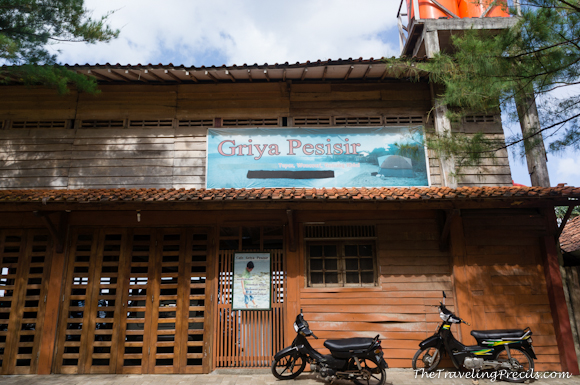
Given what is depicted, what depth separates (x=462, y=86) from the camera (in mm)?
6492

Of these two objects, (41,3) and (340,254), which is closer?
(41,3)

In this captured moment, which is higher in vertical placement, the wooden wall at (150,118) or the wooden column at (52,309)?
the wooden wall at (150,118)

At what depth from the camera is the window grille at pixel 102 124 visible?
9.42 meters

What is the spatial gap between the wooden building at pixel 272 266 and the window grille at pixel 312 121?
3.67 ft

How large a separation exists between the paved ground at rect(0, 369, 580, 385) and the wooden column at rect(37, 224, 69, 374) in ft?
1.00

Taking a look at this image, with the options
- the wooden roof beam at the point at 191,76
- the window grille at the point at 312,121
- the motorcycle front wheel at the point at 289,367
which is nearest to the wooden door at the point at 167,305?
the motorcycle front wheel at the point at 289,367

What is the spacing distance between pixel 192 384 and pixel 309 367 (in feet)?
6.87

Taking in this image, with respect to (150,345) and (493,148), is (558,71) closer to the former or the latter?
(493,148)

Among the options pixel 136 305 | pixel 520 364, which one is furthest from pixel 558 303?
pixel 136 305

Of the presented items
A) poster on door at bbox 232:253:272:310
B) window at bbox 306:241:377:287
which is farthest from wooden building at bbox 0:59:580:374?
poster on door at bbox 232:253:272:310

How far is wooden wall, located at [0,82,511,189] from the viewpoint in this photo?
9016 mm

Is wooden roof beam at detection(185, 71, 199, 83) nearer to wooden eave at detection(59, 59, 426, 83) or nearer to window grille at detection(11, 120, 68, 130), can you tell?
wooden eave at detection(59, 59, 426, 83)

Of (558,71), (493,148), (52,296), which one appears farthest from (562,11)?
(52,296)

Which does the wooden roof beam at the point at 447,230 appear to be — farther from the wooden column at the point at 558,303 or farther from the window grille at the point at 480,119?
the window grille at the point at 480,119
